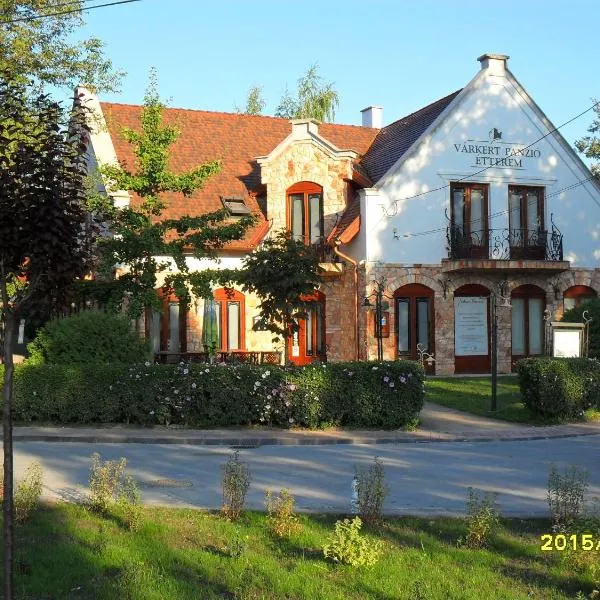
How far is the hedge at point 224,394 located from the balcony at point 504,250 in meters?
10.5

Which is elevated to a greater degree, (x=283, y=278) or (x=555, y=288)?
(x=555, y=288)

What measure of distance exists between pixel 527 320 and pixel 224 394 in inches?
591

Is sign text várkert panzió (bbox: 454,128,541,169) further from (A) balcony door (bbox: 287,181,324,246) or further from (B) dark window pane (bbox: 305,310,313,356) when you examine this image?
(B) dark window pane (bbox: 305,310,313,356)

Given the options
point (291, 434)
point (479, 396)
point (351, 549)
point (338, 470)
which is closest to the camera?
point (351, 549)

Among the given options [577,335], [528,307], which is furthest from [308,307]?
[528,307]

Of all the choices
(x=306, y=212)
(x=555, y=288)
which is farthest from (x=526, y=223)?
(x=306, y=212)

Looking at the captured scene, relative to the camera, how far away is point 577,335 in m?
20.9

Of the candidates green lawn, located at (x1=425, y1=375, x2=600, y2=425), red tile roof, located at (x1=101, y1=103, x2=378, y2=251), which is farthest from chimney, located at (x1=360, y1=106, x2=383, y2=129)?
green lawn, located at (x1=425, y1=375, x2=600, y2=425)

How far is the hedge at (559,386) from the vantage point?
17984 millimetres

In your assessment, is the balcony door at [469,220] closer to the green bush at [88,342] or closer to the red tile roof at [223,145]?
the red tile roof at [223,145]

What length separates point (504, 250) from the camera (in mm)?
27875

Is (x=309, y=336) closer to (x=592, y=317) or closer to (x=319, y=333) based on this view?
(x=319, y=333)

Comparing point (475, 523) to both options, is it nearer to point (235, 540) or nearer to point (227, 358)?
point (235, 540)
